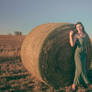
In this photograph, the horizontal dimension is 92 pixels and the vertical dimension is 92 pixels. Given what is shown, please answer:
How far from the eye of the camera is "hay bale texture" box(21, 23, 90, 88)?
4.61m

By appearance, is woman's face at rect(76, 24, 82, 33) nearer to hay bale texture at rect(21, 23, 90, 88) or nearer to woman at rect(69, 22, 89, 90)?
woman at rect(69, 22, 89, 90)

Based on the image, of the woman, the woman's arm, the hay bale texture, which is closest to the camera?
the hay bale texture

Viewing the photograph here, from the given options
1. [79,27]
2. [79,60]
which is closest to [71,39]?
[79,27]

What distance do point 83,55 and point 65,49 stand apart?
626mm

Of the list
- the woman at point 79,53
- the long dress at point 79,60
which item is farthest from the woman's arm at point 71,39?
the long dress at point 79,60

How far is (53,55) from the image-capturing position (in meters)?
4.72

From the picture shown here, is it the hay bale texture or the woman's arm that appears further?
the woman's arm

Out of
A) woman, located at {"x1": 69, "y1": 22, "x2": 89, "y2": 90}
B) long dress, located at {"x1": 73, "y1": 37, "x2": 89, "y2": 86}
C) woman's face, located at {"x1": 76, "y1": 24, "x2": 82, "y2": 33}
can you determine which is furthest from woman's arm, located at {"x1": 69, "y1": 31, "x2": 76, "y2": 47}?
woman's face, located at {"x1": 76, "y1": 24, "x2": 82, "y2": 33}

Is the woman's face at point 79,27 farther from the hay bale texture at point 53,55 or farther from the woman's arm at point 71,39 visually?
the woman's arm at point 71,39

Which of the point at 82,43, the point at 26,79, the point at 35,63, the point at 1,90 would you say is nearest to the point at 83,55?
the point at 82,43

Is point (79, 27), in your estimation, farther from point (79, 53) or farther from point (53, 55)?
point (53, 55)

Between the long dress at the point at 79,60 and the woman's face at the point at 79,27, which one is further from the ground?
the woman's face at the point at 79,27

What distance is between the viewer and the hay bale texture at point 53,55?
15.1ft

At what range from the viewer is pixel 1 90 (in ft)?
15.9
